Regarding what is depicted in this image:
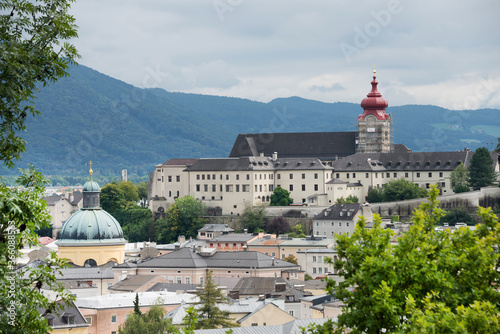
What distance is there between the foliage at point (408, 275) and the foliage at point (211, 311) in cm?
2863

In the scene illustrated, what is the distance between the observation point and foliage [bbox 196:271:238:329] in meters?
47.8

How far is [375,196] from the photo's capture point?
10775 cm

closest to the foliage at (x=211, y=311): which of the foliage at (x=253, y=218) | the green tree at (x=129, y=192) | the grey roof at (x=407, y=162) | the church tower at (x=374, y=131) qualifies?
the foliage at (x=253, y=218)

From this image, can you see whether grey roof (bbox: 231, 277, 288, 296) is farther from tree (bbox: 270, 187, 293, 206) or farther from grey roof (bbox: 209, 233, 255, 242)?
tree (bbox: 270, 187, 293, 206)

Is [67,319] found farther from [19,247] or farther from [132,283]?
[19,247]

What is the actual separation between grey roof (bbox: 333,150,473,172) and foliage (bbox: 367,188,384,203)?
3936 millimetres

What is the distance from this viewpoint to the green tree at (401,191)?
345 ft

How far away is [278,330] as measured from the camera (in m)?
42.2

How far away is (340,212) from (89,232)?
34.6 meters

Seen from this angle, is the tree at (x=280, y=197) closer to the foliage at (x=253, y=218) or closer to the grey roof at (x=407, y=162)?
the foliage at (x=253, y=218)

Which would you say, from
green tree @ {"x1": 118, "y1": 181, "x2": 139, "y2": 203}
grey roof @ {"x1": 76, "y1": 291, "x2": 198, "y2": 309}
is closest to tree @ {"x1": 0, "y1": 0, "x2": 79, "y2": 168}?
grey roof @ {"x1": 76, "y1": 291, "x2": 198, "y2": 309}

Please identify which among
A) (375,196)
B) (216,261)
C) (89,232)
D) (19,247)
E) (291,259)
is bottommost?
(291,259)

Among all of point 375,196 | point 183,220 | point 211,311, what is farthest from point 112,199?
point 211,311

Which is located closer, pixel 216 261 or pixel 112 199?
pixel 216 261
